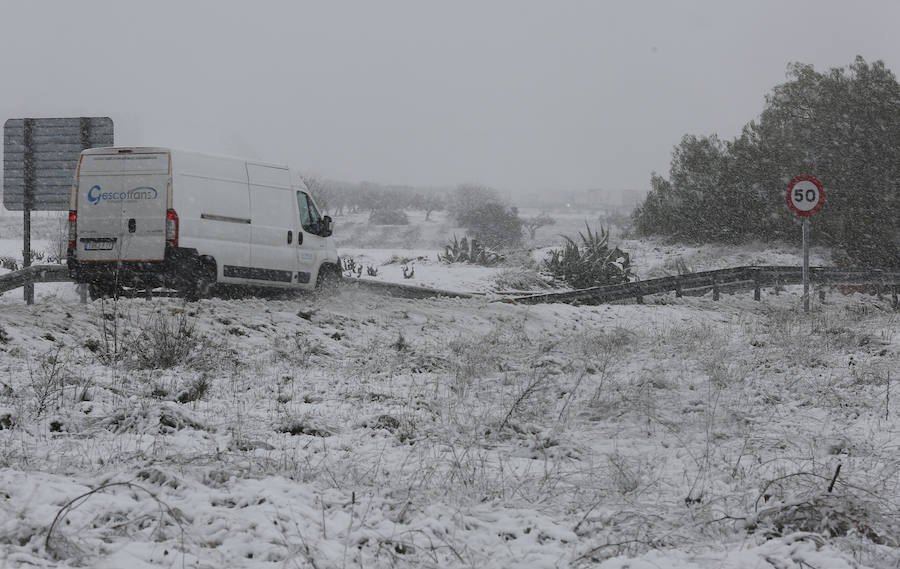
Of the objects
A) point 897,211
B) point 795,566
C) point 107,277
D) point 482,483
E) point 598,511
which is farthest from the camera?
point 897,211

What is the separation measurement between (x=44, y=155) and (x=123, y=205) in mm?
4058

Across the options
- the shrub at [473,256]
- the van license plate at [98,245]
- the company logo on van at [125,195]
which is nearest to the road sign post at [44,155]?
the company logo on van at [125,195]

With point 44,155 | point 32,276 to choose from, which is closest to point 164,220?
point 32,276

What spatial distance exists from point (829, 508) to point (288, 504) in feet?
8.00

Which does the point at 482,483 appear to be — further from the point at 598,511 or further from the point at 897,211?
the point at 897,211

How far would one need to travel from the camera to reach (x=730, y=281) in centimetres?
1880

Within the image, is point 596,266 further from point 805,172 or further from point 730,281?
point 805,172

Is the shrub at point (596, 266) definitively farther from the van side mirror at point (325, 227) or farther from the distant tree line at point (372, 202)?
the distant tree line at point (372, 202)

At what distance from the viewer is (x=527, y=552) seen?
11.3 feet

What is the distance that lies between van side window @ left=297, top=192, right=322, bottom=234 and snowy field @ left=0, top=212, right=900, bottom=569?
3400 millimetres

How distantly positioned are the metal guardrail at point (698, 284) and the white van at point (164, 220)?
3.53m

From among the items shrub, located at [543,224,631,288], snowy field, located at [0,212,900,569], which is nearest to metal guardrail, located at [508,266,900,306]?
shrub, located at [543,224,631,288]

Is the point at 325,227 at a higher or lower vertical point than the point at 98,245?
higher

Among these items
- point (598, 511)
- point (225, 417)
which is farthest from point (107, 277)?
point (598, 511)
